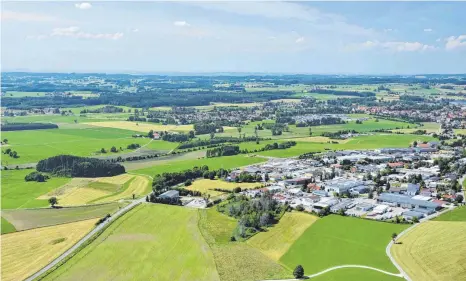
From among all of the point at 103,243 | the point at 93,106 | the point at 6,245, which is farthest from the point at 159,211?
the point at 93,106

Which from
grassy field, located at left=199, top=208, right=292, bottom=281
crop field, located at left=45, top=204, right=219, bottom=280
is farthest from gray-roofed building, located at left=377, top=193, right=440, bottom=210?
crop field, located at left=45, top=204, right=219, bottom=280

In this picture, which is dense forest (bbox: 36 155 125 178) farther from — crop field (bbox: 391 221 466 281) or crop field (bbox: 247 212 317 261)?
crop field (bbox: 391 221 466 281)

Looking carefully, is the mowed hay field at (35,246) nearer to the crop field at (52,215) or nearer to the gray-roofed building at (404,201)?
the crop field at (52,215)

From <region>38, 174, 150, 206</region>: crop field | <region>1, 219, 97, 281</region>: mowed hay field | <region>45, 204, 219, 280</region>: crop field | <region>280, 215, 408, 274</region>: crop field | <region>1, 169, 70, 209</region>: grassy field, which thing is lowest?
<region>1, 169, 70, 209</region>: grassy field

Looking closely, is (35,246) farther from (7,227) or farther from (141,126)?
(141,126)

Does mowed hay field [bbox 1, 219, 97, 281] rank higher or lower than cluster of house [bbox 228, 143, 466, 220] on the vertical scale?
lower

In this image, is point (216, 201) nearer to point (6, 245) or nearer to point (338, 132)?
point (6, 245)

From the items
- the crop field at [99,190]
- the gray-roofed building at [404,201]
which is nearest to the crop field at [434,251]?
the gray-roofed building at [404,201]
